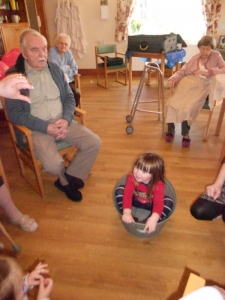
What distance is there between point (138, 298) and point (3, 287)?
2.61 ft

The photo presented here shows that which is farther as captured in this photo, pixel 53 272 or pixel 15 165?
pixel 15 165

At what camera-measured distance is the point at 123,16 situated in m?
4.55

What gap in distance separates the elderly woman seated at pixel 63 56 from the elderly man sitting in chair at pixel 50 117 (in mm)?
926

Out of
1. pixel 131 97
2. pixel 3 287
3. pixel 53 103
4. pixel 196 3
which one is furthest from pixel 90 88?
pixel 3 287

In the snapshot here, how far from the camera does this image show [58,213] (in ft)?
5.61

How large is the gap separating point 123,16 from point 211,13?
5.22 feet

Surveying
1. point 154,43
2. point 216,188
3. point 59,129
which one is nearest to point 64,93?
point 59,129

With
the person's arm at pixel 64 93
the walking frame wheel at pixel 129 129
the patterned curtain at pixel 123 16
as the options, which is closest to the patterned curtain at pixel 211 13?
the patterned curtain at pixel 123 16

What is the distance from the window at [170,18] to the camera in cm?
439

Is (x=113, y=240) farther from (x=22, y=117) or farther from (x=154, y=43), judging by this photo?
Answer: (x=154, y=43)

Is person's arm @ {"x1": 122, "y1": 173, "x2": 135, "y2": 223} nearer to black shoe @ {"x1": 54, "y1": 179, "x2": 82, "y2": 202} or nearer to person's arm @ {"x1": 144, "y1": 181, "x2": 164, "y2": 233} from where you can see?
person's arm @ {"x1": 144, "y1": 181, "x2": 164, "y2": 233}

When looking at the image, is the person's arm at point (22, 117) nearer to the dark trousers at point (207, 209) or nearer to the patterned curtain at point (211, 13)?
the dark trousers at point (207, 209)

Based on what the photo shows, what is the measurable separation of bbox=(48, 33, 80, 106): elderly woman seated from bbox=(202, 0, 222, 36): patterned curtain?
280 centimetres

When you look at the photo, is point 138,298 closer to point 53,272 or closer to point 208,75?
point 53,272
